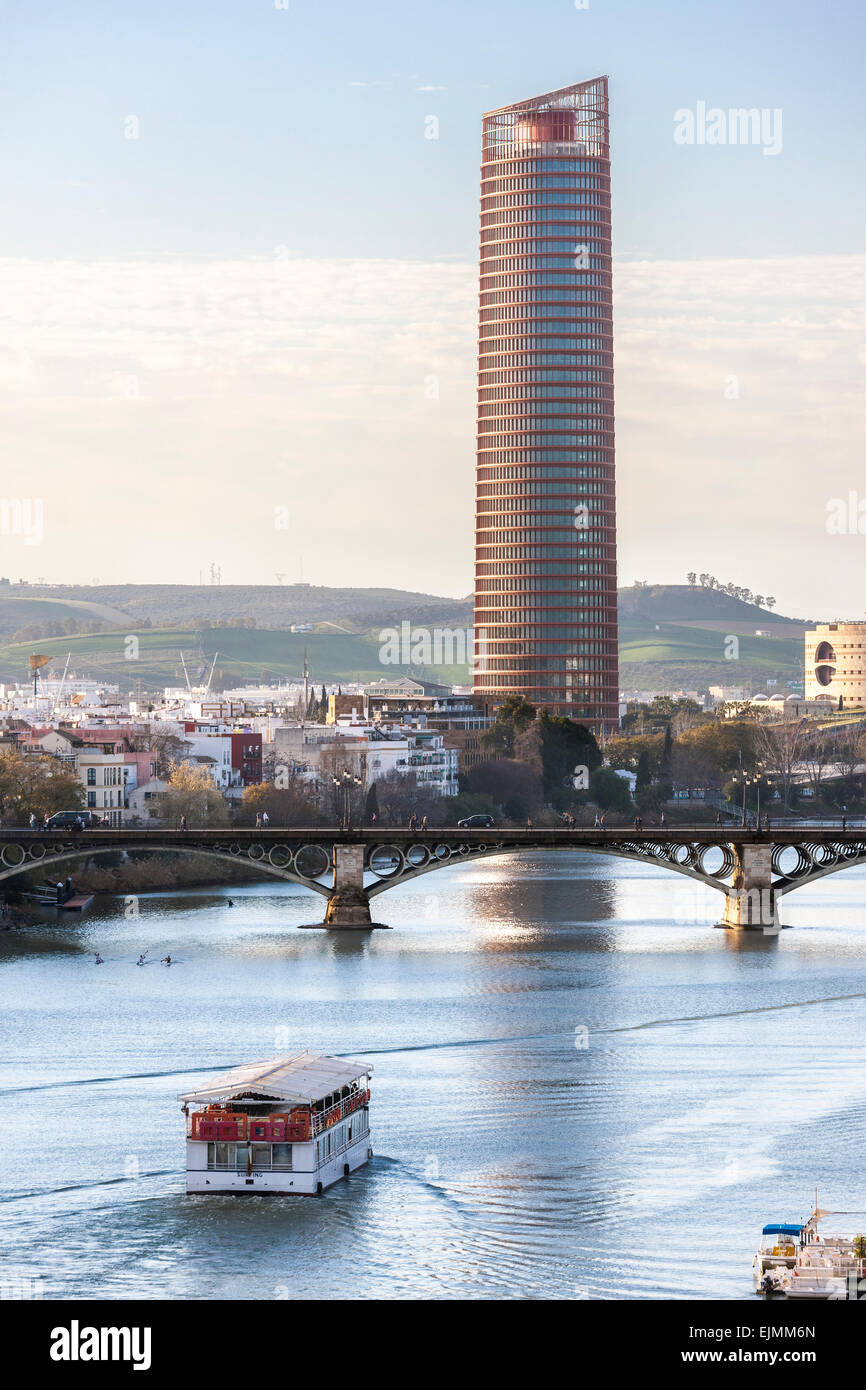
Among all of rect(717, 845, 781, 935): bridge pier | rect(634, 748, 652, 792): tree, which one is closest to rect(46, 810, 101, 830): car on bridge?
rect(717, 845, 781, 935): bridge pier

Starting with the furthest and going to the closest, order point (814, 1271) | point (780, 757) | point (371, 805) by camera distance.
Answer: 1. point (780, 757)
2. point (371, 805)
3. point (814, 1271)

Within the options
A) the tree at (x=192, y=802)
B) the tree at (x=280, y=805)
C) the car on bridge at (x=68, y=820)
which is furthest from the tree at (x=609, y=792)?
the car on bridge at (x=68, y=820)

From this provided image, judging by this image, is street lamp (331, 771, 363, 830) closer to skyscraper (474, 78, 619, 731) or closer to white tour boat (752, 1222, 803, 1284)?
skyscraper (474, 78, 619, 731)

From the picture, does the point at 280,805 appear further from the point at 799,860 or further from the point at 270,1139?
the point at 270,1139

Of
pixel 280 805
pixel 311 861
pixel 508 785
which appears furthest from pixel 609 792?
pixel 311 861
